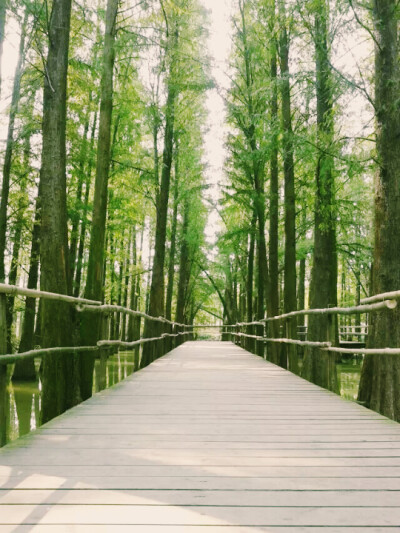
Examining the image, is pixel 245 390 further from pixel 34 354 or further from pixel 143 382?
pixel 34 354

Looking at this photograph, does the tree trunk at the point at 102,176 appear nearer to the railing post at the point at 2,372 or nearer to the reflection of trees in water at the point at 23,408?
the reflection of trees in water at the point at 23,408

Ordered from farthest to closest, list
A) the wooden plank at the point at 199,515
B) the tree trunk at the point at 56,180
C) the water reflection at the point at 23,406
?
the water reflection at the point at 23,406
the tree trunk at the point at 56,180
the wooden plank at the point at 199,515

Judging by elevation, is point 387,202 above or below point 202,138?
below

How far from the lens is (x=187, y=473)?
9.75 feet

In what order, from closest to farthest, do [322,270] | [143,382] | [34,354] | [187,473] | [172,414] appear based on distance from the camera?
1. [187,473]
2. [34,354]
3. [172,414]
4. [143,382]
5. [322,270]

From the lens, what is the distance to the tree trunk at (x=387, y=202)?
7344 mm

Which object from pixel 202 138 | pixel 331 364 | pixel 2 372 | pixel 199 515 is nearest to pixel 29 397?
pixel 331 364

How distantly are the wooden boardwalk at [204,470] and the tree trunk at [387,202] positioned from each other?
93.8 inches

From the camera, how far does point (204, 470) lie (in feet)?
9.95

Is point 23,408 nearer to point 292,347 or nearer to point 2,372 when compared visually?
point 292,347

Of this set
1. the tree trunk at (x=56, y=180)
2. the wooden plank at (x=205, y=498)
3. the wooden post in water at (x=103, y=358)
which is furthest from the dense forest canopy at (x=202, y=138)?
the wooden plank at (x=205, y=498)

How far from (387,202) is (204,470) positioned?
575 centimetres

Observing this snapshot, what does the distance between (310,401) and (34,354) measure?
3161 millimetres

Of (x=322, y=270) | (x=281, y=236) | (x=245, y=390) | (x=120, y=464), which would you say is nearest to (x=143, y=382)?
(x=245, y=390)
